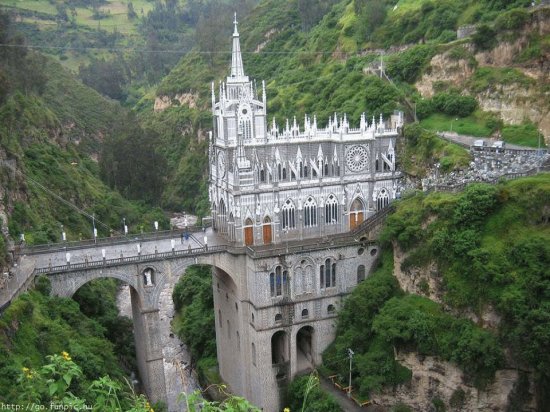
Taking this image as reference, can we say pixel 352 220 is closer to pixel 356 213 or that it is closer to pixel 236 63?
pixel 356 213

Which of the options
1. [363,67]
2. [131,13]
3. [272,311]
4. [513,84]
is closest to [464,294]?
[272,311]

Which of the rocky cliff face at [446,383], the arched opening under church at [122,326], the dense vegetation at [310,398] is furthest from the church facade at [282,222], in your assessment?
the arched opening under church at [122,326]

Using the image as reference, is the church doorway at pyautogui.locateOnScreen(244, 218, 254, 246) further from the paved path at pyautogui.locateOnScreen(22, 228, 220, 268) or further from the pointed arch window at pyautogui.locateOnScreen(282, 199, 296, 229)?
the pointed arch window at pyautogui.locateOnScreen(282, 199, 296, 229)

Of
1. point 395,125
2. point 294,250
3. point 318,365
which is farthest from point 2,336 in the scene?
point 395,125

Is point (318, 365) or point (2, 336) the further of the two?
point (318, 365)

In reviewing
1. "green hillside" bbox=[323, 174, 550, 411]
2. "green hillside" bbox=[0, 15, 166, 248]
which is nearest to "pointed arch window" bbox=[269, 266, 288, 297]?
"green hillside" bbox=[323, 174, 550, 411]

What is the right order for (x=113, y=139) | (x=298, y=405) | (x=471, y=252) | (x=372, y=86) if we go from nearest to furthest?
(x=471, y=252), (x=298, y=405), (x=372, y=86), (x=113, y=139)

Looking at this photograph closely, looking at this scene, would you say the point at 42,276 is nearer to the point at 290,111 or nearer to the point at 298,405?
the point at 298,405
